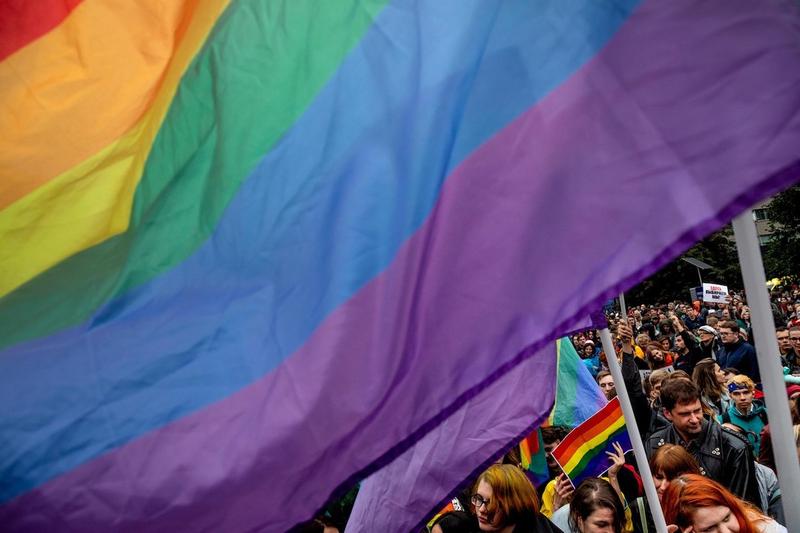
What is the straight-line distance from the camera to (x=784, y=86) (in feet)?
7.20

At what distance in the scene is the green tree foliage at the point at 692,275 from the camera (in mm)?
55875

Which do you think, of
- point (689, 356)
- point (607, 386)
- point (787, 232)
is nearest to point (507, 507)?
point (607, 386)

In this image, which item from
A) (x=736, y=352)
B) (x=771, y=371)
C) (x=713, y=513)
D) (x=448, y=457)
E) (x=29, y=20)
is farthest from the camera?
(x=736, y=352)

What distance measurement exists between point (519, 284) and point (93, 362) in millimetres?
1255

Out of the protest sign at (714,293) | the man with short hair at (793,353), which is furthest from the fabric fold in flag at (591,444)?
the protest sign at (714,293)

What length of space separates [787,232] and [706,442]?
47.1 m

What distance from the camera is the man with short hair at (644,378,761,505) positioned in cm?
538

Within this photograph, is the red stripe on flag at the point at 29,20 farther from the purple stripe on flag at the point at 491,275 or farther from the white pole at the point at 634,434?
the white pole at the point at 634,434

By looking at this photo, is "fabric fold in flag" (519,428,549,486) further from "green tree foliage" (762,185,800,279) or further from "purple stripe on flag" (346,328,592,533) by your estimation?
"green tree foliage" (762,185,800,279)

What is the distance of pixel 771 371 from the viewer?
2.35 metres

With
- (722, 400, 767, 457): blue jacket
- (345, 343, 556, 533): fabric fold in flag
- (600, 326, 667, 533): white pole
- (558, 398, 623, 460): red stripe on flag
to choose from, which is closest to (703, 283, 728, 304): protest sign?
(722, 400, 767, 457): blue jacket

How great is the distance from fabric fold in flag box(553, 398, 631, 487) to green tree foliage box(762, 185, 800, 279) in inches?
1665

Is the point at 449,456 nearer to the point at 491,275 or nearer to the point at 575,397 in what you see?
the point at 491,275

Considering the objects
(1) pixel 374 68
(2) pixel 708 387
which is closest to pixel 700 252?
(2) pixel 708 387
